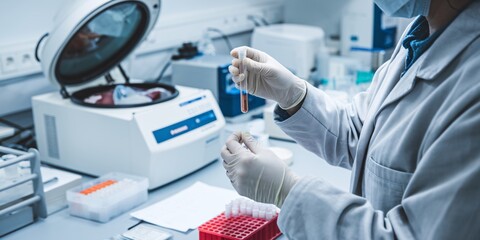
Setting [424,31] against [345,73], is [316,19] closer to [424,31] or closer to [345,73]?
[345,73]

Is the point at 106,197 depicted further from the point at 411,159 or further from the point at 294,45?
the point at 294,45

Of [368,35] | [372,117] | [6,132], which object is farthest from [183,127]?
[368,35]

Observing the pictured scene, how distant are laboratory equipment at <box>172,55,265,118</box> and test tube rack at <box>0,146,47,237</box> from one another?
921 millimetres

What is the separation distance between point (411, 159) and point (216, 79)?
1.29 meters

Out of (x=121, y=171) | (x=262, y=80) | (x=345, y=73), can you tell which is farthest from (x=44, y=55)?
(x=345, y=73)

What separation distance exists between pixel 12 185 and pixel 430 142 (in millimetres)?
973

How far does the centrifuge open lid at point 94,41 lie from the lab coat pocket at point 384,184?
2.71 ft

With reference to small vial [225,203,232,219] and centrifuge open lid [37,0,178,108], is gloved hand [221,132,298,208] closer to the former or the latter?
small vial [225,203,232,219]

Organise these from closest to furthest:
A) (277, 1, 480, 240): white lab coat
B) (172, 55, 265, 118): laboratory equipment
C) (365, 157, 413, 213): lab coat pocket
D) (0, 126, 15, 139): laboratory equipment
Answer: (277, 1, 480, 240): white lab coat
(365, 157, 413, 213): lab coat pocket
(0, 126, 15, 139): laboratory equipment
(172, 55, 265, 118): laboratory equipment

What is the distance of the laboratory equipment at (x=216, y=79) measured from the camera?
83.7 inches

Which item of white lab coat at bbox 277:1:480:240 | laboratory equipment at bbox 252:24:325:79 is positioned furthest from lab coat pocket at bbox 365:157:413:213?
laboratory equipment at bbox 252:24:325:79

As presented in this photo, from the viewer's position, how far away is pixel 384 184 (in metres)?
0.98

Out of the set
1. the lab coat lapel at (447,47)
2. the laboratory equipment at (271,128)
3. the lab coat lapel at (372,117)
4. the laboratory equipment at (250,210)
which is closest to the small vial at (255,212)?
the laboratory equipment at (250,210)

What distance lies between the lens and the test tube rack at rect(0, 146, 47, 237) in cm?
131
